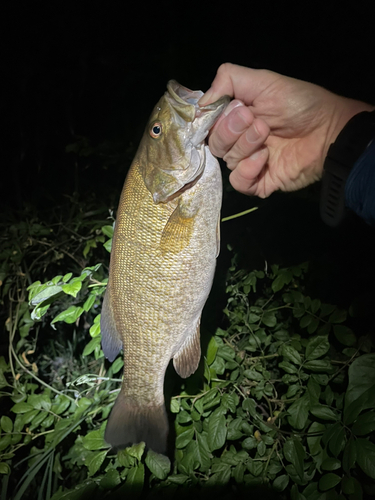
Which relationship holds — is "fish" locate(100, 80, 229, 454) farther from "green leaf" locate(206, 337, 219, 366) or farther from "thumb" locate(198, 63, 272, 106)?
"green leaf" locate(206, 337, 219, 366)

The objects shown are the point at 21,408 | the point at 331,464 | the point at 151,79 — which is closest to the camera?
the point at 331,464

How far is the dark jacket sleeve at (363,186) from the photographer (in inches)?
33.0

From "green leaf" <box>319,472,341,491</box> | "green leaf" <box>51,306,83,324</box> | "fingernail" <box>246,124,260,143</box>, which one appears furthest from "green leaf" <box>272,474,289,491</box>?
"fingernail" <box>246,124,260,143</box>

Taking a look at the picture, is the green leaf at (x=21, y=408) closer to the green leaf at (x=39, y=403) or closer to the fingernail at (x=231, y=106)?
the green leaf at (x=39, y=403)

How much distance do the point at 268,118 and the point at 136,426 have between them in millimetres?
1276

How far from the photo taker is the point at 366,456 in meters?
0.83

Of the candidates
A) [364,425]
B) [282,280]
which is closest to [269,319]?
[282,280]

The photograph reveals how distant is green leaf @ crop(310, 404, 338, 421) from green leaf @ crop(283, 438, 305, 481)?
0.12 m

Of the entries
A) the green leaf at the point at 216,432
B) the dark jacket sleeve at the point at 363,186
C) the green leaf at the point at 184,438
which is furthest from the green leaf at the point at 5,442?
the dark jacket sleeve at the point at 363,186

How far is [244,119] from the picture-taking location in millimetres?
924

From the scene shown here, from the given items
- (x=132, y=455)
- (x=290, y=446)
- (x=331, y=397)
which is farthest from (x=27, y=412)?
(x=331, y=397)

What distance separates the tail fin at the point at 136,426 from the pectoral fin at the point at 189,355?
7.0 inches

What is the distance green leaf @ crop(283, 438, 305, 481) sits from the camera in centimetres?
104

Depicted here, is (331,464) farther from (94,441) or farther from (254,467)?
(94,441)
